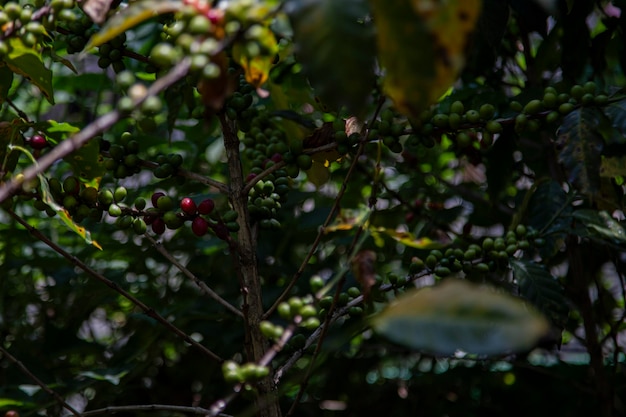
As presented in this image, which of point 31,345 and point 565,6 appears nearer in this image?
point 565,6

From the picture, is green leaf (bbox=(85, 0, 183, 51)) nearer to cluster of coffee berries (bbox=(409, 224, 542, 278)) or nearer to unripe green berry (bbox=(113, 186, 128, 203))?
unripe green berry (bbox=(113, 186, 128, 203))

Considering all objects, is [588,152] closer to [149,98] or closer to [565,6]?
[565,6]

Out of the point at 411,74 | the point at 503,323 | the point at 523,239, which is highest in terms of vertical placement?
the point at 523,239

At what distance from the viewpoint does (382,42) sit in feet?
1.84

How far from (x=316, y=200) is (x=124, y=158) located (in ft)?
3.24

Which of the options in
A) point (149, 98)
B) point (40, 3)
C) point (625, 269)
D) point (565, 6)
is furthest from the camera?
point (625, 269)

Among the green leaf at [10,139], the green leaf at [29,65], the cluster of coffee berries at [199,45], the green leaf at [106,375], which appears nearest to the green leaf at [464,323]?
the cluster of coffee berries at [199,45]

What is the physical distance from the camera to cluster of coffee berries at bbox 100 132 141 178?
1.00 metres

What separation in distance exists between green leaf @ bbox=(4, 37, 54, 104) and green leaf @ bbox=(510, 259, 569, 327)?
73 cm

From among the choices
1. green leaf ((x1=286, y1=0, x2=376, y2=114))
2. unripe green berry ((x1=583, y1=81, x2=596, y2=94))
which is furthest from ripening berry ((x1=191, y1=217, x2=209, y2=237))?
unripe green berry ((x1=583, y1=81, x2=596, y2=94))

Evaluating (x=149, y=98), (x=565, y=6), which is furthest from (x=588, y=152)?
(x=149, y=98)

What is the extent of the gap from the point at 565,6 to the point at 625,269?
26.2 inches

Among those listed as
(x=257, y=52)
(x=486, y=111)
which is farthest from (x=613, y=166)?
(x=257, y=52)

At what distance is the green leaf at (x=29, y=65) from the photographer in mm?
824
